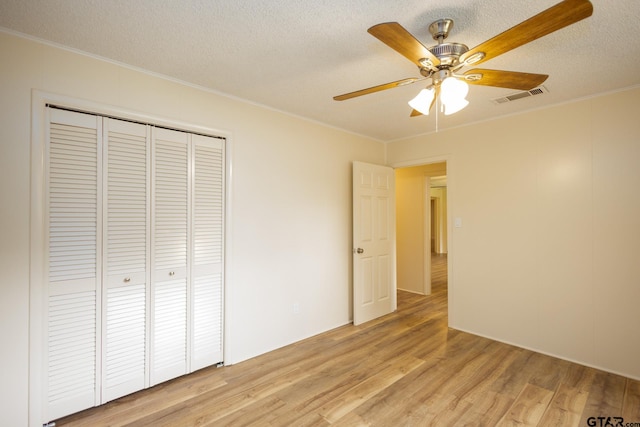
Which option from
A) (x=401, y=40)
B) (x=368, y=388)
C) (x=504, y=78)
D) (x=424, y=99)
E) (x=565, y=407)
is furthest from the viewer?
(x=368, y=388)

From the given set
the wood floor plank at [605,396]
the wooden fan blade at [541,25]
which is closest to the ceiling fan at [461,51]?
the wooden fan blade at [541,25]

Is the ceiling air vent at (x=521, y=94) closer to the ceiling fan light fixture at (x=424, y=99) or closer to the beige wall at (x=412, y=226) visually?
the ceiling fan light fixture at (x=424, y=99)

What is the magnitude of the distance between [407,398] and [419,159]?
2808 mm

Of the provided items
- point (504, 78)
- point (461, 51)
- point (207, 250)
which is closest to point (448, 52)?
point (461, 51)

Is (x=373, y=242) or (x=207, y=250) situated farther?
(x=373, y=242)

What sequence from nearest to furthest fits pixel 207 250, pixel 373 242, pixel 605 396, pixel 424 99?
pixel 424 99 < pixel 605 396 < pixel 207 250 < pixel 373 242

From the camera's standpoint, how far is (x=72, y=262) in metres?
2.01

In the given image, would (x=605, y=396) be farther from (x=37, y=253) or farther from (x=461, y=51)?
(x=37, y=253)

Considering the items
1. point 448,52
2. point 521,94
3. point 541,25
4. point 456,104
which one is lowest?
point 456,104

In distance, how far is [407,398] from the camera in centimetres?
226

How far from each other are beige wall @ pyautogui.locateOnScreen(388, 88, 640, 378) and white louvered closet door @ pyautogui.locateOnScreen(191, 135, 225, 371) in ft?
8.81

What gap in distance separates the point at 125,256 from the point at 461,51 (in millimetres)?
2572

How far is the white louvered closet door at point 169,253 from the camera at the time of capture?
236 centimetres

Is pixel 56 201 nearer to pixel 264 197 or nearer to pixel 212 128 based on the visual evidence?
pixel 212 128
